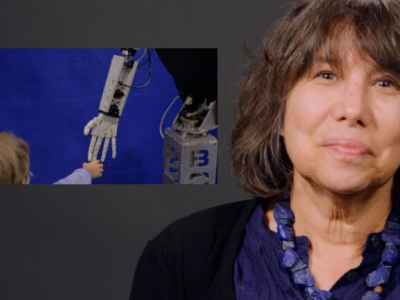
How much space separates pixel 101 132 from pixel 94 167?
14 centimetres

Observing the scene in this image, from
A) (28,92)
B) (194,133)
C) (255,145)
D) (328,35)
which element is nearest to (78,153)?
(28,92)

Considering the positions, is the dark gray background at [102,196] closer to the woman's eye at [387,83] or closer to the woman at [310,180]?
the woman at [310,180]

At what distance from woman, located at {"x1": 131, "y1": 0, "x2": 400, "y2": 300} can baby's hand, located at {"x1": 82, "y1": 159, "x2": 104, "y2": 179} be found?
1.74 metres

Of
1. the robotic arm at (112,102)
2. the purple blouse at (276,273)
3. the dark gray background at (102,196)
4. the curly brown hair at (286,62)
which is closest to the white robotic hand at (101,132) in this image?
the robotic arm at (112,102)

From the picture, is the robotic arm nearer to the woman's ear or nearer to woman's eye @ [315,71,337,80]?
the woman's ear

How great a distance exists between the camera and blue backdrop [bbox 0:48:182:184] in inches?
115

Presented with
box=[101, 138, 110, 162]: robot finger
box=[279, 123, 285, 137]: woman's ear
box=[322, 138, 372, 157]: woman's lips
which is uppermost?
box=[101, 138, 110, 162]: robot finger

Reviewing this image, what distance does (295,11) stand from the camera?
1149 mm

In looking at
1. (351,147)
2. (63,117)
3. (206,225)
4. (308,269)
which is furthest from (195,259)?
(63,117)

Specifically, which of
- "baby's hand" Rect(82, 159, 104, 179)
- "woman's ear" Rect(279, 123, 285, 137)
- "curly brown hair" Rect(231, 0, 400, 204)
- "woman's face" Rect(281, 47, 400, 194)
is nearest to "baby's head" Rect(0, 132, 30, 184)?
"baby's hand" Rect(82, 159, 104, 179)

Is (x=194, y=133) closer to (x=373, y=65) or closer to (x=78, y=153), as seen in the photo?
(x=78, y=153)

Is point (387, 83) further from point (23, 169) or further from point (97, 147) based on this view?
point (23, 169)

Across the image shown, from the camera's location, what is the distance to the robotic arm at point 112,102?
2.87 m

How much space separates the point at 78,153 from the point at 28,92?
303mm
